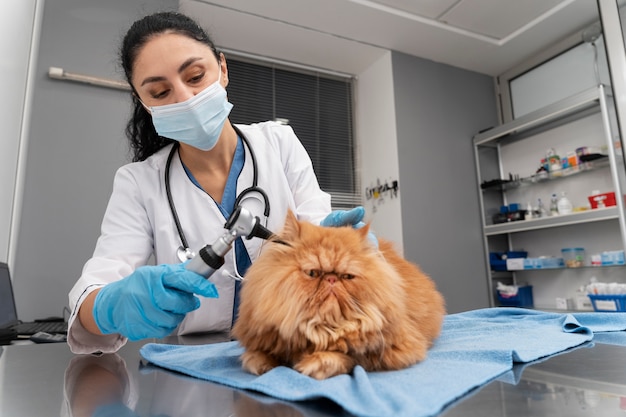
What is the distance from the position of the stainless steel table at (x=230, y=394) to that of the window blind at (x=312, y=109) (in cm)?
354

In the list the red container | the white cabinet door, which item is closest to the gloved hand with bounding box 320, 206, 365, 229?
the white cabinet door

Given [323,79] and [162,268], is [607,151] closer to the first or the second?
[323,79]

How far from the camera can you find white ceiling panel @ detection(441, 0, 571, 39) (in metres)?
3.50

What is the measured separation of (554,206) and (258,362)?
12.7ft

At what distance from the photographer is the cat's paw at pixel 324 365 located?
0.63 meters

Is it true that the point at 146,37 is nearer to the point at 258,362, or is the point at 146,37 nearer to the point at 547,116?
the point at 258,362

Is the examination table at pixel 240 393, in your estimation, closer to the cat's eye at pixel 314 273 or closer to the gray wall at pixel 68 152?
the cat's eye at pixel 314 273

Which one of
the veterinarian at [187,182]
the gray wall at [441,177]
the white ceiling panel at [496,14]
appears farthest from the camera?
the gray wall at [441,177]

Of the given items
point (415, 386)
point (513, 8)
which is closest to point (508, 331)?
point (415, 386)

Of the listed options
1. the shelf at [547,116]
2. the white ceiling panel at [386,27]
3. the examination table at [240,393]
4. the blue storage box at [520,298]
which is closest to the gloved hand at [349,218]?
the examination table at [240,393]

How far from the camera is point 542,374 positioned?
662 mm

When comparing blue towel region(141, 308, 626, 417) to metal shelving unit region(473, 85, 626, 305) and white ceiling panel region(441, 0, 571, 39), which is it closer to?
metal shelving unit region(473, 85, 626, 305)

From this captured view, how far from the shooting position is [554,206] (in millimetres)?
3773

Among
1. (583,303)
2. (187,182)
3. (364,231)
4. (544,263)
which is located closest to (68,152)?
(187,182)
